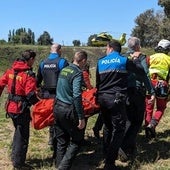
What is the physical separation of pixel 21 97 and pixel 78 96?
1283 millimetres

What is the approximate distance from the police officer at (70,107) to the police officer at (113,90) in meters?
→ 0.41

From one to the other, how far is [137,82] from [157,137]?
1974 millimetres

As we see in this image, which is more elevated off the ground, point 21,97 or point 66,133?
point 21,97

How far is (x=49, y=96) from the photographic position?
8.41 m

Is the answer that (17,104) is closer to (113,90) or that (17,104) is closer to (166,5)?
(113,90)

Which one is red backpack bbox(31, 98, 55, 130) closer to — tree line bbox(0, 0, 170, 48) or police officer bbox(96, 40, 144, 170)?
police officer bbox(96, 40, 144, 170)

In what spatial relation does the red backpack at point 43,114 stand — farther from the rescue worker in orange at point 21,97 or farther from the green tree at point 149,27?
the green tree at point 149,27

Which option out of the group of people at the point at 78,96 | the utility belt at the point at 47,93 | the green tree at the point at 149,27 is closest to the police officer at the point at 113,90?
the group of people at the point at 78,96

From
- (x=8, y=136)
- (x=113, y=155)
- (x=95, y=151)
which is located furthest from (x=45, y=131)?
(x=113, y=155)

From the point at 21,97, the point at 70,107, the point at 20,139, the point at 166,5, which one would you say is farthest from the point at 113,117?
the point at 166,5

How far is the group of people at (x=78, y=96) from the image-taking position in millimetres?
7008

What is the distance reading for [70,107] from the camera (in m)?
6.95

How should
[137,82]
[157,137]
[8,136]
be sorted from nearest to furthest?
[137,82] < [157,137] < [8,136]

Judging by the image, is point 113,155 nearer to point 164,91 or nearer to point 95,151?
point 95,151
